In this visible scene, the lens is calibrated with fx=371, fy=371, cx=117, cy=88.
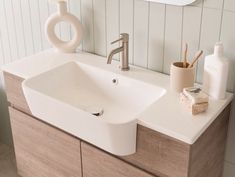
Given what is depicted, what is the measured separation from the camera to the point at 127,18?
1.55 m

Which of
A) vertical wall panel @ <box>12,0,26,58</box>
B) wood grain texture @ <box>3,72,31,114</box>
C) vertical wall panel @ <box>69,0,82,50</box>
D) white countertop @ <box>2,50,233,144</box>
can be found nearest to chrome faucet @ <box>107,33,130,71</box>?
white countertop @ <box>2,50,233,144</box>

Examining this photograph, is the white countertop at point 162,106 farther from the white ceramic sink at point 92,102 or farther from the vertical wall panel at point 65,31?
the vertical wall panel at point 65,31

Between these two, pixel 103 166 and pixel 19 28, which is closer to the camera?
pixel 103 166

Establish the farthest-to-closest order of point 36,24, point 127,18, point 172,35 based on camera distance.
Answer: point 36,24
point 127,18
point 172,35

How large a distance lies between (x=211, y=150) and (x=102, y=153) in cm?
40

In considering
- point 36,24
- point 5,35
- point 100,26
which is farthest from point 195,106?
point 5,35

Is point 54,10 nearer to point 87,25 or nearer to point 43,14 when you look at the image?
point 43,14

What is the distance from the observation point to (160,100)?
133 centimetres

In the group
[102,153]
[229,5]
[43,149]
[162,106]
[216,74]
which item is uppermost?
Answer: [229,5]

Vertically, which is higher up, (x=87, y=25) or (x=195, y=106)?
(x=87, y=25)

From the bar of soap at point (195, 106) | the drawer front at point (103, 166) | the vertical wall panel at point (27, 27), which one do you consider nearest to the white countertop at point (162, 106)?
the bar of soap at point (195, 106)

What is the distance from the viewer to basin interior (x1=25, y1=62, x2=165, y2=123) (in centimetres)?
147

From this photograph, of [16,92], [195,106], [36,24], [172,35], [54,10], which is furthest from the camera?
[36,24]

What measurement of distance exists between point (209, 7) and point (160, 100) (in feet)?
1.22
